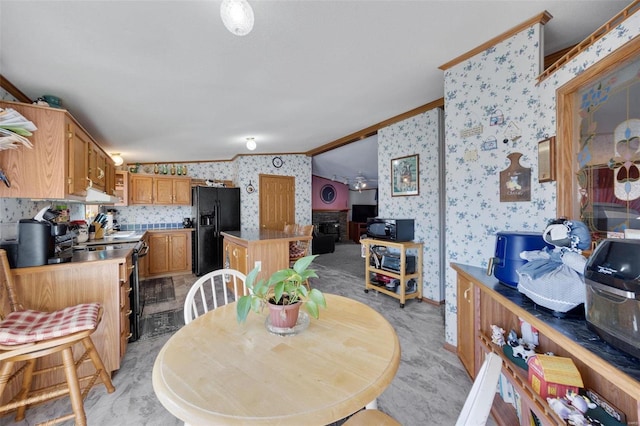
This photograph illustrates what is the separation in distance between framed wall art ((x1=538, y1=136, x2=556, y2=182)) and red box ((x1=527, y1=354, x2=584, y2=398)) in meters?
1.02

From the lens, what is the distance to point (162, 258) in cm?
466

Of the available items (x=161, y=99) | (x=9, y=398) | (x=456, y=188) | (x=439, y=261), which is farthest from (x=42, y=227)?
(x=439, y=261)

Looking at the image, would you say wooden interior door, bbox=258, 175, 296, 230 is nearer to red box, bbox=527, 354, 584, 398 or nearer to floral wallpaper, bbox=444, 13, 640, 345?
floral wallpaper, bbox=444, 13, 640, 345

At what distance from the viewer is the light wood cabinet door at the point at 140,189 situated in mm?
4664

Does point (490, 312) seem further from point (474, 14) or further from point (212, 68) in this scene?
point (212, 68)

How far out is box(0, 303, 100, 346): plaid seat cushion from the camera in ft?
4.16

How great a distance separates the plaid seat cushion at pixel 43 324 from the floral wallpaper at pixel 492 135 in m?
2.55

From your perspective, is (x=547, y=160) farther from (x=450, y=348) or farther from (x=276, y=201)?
(x=276, y=201)

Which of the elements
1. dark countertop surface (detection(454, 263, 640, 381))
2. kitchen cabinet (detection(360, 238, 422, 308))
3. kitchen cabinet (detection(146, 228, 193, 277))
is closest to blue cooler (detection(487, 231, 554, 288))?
dark countertop surface (detection(454, 263, 640, 381))

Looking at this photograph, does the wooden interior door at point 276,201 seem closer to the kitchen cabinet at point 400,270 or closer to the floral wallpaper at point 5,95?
the kitchen cabinet at point 400,270

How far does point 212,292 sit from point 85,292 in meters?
1.10

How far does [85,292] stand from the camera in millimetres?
1797

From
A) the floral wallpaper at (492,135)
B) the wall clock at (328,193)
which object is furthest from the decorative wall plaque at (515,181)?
the wall clock at (328,193)

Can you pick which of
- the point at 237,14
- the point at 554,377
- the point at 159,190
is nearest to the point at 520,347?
the point at 554,377
